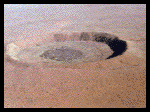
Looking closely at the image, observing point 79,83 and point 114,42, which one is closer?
point 79,83

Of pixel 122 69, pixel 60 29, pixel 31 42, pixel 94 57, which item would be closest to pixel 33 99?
pixel 122 69

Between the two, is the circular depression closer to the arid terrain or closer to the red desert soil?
the arid terrain

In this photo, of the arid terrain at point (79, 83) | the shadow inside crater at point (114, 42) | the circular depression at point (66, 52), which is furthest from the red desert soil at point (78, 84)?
the shadow inside crater at point (114, 42)

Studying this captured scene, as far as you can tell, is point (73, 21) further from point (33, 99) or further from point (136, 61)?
point (33, 99)

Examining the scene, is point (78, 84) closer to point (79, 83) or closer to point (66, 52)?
point (79, 83)

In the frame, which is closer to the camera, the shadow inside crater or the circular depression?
the circular depression

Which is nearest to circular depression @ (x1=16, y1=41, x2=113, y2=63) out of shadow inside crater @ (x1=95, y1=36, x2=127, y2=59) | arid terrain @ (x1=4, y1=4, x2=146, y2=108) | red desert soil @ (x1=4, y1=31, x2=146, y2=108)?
shadow inside crater @ (x1=95, y1=36, x2=127, y2=59)

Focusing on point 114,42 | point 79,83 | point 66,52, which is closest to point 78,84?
point 79,83

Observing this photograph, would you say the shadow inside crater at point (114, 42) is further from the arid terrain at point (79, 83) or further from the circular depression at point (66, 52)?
the arid terrain at point (79, 83)
